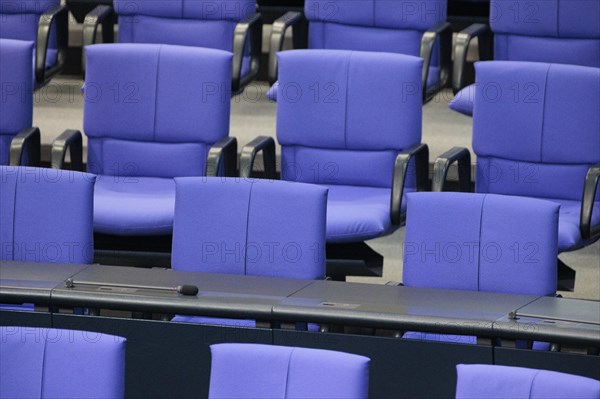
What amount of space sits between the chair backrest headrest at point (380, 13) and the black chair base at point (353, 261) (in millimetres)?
846

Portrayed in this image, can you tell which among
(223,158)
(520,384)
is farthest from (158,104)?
(520,384)

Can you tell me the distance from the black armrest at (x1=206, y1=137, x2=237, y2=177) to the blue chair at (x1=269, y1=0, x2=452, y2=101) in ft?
1.71

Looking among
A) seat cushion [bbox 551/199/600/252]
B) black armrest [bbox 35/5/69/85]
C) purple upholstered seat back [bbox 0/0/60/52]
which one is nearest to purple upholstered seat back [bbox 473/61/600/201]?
seat cushion [bbox 551/199/600/252]

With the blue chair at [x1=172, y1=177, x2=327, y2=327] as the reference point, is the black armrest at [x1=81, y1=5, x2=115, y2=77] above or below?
above

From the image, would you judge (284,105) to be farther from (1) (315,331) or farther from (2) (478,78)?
(1) (315,331)

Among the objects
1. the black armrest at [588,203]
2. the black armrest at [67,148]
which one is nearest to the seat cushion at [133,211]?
the black armrest at [67,148]

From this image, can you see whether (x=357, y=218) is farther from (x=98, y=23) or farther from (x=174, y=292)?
(x=98, y=23)

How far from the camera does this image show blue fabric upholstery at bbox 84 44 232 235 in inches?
118

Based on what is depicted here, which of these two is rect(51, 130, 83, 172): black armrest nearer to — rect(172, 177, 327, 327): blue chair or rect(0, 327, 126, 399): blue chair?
rect(172, 177, 327, 327): blue chair

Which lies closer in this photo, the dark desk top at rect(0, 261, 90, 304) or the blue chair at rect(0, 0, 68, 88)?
the dark desk top at rect(0, 261, 90, 304)

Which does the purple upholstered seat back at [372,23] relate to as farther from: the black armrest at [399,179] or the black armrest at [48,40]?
the black armrest at [48,40]

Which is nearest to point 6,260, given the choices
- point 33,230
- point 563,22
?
point 33,230

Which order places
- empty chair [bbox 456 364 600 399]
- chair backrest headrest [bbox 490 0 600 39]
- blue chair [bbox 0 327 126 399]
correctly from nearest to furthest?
empty chair [bbox 456 364 600 399] → blue chair [bbox 0 327 126 399] → chair backrest headrest [bbox 490 0 600 39]

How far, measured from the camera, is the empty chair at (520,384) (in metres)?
1.64
